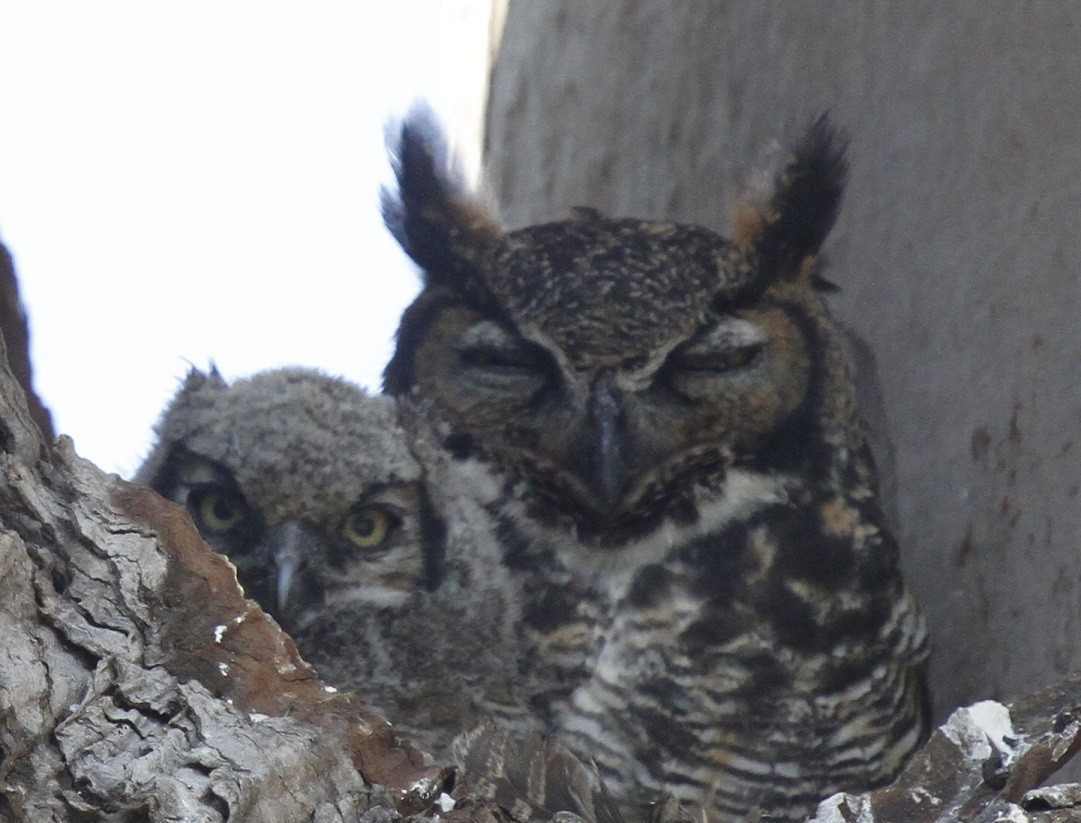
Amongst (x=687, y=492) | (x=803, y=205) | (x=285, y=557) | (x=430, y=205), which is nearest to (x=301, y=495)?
(x=285, y=557)

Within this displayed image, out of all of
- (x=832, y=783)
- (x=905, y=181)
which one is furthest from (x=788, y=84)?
(x=832, y=783)

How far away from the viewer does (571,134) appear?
288cm

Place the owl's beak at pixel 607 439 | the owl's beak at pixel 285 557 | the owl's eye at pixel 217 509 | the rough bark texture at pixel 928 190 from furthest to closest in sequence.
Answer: the rough bark texture at pixel 928 190
the owl's beak at pixel 607 439
the owl's eye at pixel 217 509
the owl's beak at pixel 285 557

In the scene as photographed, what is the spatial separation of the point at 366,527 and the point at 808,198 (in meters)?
0.83

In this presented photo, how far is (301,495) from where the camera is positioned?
176 cm

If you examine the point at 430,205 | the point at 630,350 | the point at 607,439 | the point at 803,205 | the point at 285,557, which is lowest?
the point at 285,557

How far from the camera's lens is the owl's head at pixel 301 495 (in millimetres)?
1757

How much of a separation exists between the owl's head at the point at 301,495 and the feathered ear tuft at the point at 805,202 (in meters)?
0.63

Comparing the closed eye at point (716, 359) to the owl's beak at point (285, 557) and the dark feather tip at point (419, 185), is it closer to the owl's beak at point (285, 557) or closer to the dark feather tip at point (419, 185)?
the dark feather tip at point (419, 185)

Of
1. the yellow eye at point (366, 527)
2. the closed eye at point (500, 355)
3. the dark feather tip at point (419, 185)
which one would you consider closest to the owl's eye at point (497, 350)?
the closed eye at point (500, 355)

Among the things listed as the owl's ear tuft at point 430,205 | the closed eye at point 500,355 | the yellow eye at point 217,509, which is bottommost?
the yellow eye at point 217,509

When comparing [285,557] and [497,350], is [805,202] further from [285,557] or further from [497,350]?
[285,557]

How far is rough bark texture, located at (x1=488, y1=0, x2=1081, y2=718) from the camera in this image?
6.71 feet

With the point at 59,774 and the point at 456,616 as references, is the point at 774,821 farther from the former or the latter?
the point at 59,774
